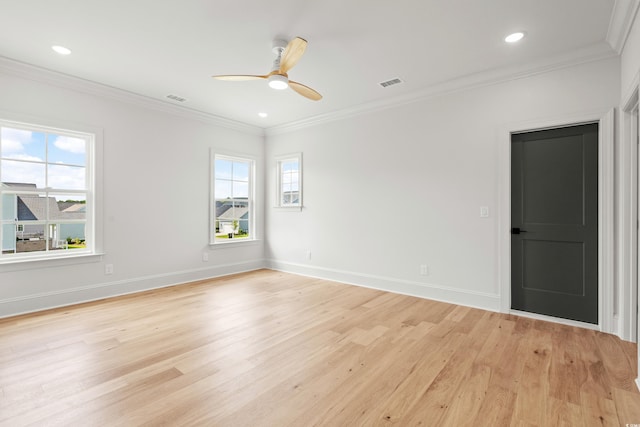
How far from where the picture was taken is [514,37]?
9.15 feet

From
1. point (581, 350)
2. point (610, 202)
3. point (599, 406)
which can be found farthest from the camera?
point (610, 202)

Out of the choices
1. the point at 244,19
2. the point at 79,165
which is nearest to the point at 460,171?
the point at 244,19

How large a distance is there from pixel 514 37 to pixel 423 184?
1807mm

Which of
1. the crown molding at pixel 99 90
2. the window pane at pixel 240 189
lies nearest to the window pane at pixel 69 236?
the crown molding at pixel 99 90

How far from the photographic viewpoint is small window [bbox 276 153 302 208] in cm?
552

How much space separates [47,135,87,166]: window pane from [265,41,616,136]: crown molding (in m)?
3.32

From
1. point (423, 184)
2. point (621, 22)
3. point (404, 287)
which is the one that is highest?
point (621, 22)

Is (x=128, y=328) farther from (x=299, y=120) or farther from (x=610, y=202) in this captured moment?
(x=610, y=202)

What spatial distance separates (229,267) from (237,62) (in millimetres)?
3398

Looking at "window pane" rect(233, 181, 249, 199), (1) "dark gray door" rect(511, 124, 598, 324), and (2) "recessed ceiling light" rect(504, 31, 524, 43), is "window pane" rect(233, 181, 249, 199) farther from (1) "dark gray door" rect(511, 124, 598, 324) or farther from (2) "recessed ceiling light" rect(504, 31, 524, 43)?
(2) "recessed ceiling light" rect(504, 31, 524, 43)

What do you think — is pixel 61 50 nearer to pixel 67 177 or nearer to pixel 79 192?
pixel 67 177

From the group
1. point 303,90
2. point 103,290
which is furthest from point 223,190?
point 303,90

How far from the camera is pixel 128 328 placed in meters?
2.98

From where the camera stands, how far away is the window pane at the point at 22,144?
339cm
